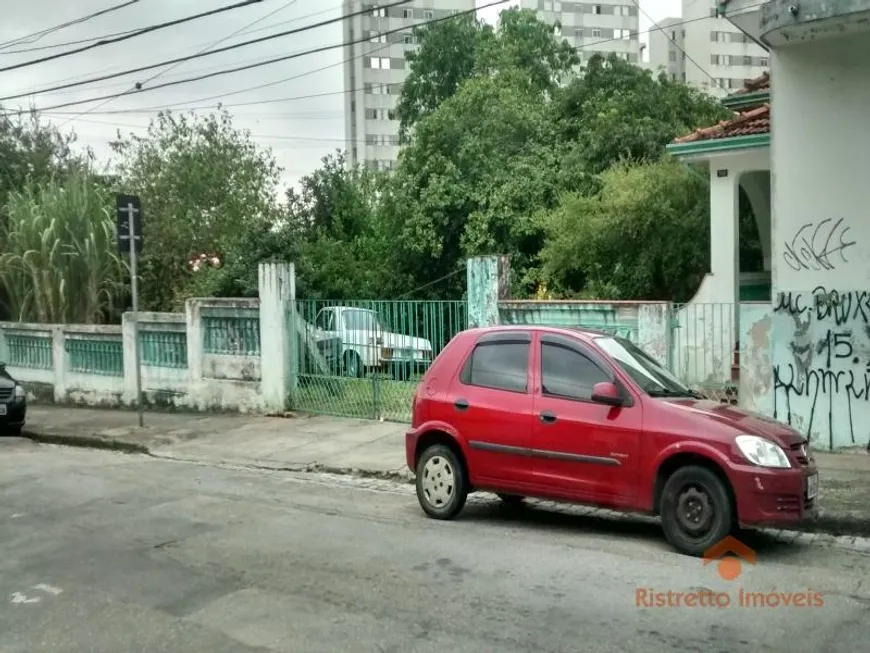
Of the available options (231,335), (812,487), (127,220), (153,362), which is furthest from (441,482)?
(153,362)

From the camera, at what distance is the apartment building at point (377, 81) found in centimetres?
7300

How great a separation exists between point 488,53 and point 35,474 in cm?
2514

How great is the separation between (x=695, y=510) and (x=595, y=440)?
2.99ft

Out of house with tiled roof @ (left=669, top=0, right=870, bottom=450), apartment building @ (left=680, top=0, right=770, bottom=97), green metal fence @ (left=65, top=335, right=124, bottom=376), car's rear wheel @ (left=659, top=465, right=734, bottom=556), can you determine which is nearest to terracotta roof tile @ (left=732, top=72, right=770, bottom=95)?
house with tiled roof @ (left=669, top=0, right=870, bottom=450)

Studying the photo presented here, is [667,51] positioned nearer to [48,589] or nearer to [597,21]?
[597,21]

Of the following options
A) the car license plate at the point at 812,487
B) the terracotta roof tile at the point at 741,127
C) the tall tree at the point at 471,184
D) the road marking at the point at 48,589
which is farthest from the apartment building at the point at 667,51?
the road marking at the point at 48,589

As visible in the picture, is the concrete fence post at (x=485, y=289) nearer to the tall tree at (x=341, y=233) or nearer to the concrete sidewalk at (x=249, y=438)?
the concrete sidewalk at (x=249, y=438)

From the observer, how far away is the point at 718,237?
47.1ft

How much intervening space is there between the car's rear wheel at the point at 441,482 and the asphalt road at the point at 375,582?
20cm

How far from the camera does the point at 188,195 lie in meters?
24.8

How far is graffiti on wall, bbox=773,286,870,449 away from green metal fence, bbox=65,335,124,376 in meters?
12.2

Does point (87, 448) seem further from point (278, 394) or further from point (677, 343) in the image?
point (677, 343)

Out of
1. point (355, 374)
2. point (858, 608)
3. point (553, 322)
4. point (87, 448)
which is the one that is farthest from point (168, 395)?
point (858, 608)

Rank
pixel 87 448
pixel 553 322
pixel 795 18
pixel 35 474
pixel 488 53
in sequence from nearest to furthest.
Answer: pixel 795 18, pixel 35 474, pixel 553 322, pixel 87 448, pixel 488 53
